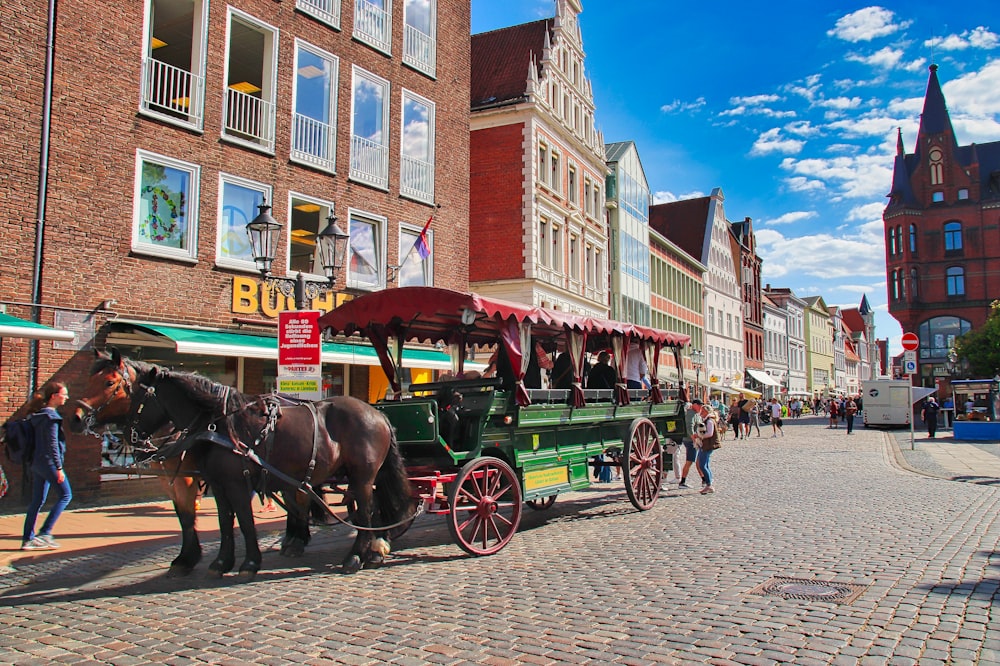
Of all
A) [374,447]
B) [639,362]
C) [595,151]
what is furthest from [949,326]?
[374,447]

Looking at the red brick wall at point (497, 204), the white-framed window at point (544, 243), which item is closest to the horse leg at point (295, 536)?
the red brick wall at point (497, 204)

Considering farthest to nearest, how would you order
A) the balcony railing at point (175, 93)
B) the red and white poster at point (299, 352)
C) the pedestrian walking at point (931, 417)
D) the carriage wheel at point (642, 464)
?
the pedestrian walking at point (931, 417) < the balcony railing at point (175, 93) < the carriage wheel at point (642, 464) < the red and white poster at point (299, 352)

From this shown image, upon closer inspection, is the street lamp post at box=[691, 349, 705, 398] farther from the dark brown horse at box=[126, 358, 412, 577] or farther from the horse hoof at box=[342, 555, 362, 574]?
the horse hoof at box=[342, 555, 362, 574]

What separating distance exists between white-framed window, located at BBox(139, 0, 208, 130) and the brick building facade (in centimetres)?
4

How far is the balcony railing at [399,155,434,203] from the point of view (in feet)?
67.4

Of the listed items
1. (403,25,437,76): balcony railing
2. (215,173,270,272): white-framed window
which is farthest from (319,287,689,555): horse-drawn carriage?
(403,25,437,76): balcony railing

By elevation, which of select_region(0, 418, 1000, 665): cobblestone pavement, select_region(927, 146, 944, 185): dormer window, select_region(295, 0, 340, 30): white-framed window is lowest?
select_region(0, 418, 1000, 665): cobblestone pavement

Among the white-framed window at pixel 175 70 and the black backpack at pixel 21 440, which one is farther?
the white-framed window at pixel 175 70

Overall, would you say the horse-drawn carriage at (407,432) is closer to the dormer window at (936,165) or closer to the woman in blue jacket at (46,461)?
the woman in blue jacket at (46,461)

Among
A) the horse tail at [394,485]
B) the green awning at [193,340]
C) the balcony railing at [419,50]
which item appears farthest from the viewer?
the balcony railing at [419,50]

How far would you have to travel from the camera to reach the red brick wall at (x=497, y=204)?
30.7 meters

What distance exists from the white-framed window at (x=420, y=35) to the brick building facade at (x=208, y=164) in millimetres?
63

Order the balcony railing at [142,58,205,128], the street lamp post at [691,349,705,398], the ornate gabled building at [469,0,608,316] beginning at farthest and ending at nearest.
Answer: the street lamp post at [691,349,705,398] < the ornate gabled building at [469,0,608,316] < the balcony railing at [142,58,205,128]

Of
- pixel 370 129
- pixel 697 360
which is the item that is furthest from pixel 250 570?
pixel 697 360
